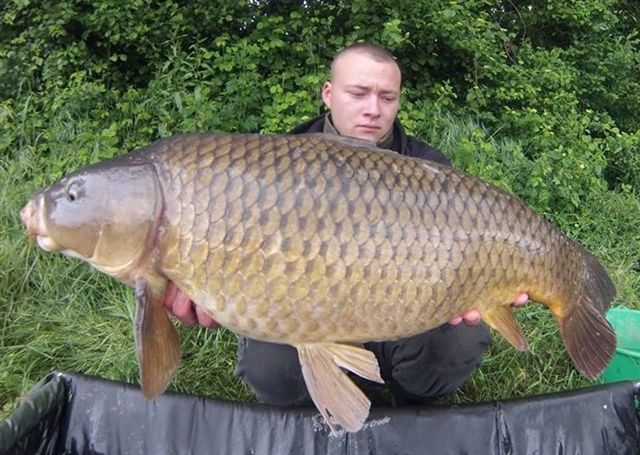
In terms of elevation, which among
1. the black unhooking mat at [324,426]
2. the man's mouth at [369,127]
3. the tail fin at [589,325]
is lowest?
the black unhooking mat at [324,426]

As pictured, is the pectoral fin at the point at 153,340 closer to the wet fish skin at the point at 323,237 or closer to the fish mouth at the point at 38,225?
the wet fish skin at the point at 323,237

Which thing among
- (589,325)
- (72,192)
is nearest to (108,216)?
(72,192)

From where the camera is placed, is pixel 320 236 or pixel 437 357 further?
pixel 437 357

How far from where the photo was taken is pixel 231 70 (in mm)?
3889

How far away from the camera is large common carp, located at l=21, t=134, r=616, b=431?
1276 millimetres

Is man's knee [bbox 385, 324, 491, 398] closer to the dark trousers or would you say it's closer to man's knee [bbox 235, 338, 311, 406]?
the dark trousers

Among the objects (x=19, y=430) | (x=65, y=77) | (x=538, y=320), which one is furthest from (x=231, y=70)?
(x=19, y=430)

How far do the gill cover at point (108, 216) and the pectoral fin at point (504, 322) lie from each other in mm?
732

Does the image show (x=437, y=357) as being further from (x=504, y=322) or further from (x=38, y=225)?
(x=38, y=225)

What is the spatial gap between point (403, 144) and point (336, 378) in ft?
3.24

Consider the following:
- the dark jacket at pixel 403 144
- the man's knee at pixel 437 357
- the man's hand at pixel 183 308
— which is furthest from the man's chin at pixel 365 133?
the man's hand at pixel 183 308

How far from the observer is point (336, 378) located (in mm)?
1377

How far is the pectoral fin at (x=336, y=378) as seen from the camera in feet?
4.49

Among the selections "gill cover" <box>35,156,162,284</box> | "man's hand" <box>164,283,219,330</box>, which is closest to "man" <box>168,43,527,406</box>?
"man's hand" <box>164,283,219,330</box>
